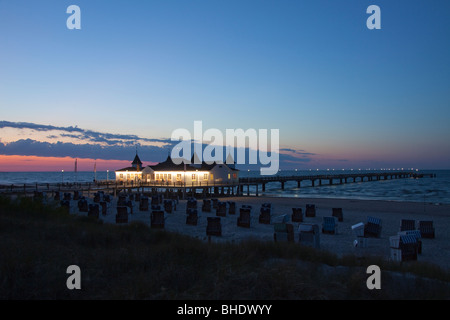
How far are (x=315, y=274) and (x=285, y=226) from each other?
5747 mm

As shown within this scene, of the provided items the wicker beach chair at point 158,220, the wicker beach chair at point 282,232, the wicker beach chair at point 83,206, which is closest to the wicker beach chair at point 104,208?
the wicker beach chair at point 83,206

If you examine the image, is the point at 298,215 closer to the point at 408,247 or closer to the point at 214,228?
the point at 214,228

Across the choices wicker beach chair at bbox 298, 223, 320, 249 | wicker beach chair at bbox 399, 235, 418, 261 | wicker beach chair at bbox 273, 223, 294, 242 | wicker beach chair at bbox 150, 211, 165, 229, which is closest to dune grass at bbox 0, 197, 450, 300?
wicker beach chair at bbox 399, 235, 418, 261

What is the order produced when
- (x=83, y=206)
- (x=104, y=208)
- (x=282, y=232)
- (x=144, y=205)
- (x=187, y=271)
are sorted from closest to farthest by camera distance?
(x=187, y=271)
(x=282, y=232)
(x=104, y=208)
(x=83, y=206)
(x=144, y=205)

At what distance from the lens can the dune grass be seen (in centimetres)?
538

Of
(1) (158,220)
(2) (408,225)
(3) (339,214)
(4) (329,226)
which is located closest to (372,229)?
(2) (408,225)

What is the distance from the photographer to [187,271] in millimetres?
6227

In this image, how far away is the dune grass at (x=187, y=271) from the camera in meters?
5.38

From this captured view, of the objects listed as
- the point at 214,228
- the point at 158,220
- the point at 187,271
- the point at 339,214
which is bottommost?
the point at 339,214

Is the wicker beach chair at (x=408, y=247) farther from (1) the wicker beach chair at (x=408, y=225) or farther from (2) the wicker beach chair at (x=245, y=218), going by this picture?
(2) the wicker beach chair at (x=245, y=218)

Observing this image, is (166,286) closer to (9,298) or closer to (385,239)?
(9,298)

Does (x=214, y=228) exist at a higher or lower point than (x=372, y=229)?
higher

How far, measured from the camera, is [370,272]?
6453 millimetres
